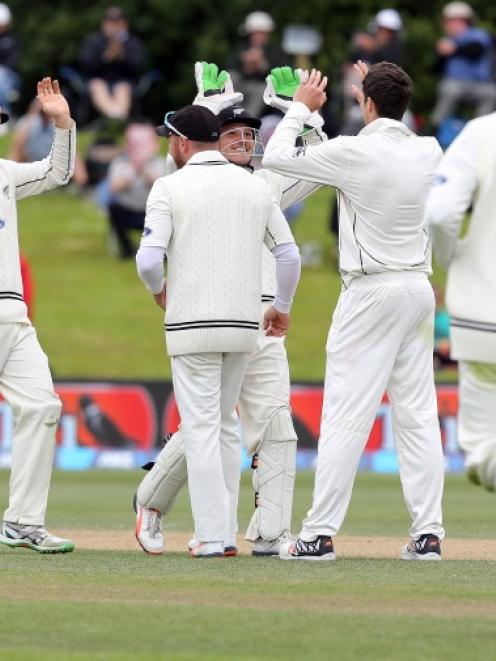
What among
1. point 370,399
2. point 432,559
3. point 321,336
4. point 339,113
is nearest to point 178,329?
point 370,399

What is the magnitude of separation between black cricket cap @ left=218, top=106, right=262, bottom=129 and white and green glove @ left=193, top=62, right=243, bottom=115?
0.16 m

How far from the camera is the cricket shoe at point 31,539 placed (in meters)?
9.54

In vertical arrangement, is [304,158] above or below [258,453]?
above

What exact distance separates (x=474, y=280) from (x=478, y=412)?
0.52 metres

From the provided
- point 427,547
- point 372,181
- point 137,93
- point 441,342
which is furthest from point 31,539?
point 137,93

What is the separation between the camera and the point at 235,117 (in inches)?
384

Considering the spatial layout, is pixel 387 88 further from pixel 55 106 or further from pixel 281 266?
pixel 55 106

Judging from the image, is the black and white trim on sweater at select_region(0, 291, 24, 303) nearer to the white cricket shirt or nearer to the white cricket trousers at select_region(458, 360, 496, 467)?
the white cricket shirt

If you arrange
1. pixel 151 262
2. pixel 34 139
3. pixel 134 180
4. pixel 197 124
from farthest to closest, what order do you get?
pixel 34 139 < pixel 134 180 < pixel 197 124 < pixel 151 262

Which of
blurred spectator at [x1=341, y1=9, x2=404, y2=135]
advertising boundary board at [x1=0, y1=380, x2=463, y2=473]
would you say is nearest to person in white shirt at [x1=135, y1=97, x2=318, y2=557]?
advertising boundary board at [x1=0, y1=380, x2=463, y2=473]

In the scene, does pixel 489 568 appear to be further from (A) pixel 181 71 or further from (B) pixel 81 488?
(A) pixel 181 71

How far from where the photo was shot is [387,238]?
9.09 m

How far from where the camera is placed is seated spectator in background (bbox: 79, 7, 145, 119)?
27062mm

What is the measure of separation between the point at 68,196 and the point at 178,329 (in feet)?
70.2
